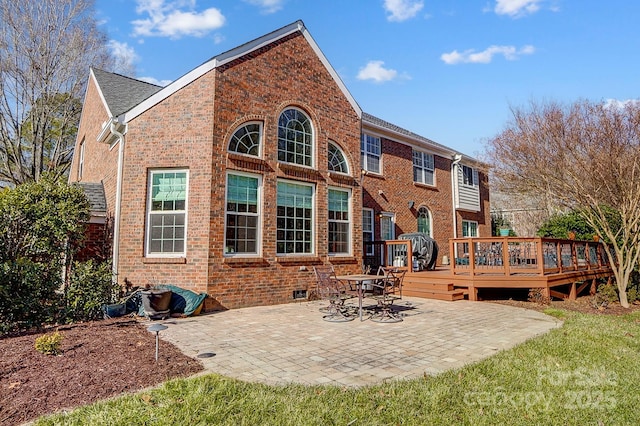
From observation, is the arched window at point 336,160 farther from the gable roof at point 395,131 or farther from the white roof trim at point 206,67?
the white roof trim at point 206,67

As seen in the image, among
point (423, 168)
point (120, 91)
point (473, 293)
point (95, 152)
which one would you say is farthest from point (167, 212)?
point (423, 168)

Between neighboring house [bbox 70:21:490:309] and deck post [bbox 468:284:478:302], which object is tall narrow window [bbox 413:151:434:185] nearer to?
neighboring house [bbox 70:21:490:309]

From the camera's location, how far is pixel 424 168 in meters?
17.9

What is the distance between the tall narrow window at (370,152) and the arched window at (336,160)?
112 inches

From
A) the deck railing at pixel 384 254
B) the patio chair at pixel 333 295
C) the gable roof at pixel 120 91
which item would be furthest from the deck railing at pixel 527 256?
the gable roof at pixel 120 91

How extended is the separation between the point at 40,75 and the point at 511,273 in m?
22.0

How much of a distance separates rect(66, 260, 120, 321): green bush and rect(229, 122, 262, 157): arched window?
423 centimetres

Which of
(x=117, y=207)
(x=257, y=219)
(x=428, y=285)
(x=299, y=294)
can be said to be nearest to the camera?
(x=117, y=207)

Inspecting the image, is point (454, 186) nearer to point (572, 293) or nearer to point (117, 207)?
point (572, 293)

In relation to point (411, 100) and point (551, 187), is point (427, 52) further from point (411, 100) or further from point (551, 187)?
point (551, 187)

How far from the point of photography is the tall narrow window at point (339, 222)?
11.7 meters

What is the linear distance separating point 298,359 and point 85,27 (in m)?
22.0

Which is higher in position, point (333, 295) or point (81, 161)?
point (81, 161)

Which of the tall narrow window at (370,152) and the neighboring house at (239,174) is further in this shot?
the tall narrow window at (370,152)
